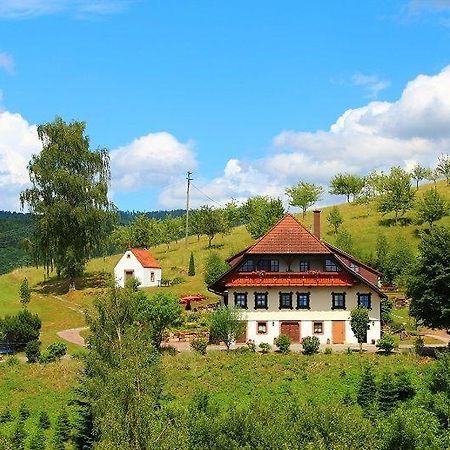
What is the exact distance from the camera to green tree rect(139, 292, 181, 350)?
43438 mm

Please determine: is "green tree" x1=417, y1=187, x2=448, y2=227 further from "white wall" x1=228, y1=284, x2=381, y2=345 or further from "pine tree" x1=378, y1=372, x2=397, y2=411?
"pine tree" x1=378, y1=372, x2=397, y2=411

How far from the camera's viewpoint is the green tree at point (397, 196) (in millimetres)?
85875

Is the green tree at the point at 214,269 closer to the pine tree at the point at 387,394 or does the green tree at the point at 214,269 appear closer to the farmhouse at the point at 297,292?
the farmhouse at the point at 297,292

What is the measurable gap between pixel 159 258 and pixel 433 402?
59.5 metres

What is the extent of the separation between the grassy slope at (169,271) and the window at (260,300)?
12351mm

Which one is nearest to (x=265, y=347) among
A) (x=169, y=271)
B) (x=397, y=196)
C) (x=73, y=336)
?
(x=73, y=336)

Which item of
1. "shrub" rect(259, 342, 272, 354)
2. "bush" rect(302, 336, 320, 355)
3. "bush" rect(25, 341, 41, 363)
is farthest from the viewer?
"shrub" rect(259, 342, 272, 354)

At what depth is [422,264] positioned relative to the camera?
1702 inches

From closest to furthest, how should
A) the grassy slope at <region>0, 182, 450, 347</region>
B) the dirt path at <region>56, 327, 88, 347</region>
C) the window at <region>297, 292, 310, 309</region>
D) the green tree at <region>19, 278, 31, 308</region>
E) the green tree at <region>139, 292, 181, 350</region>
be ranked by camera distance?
1. the green tree at <region>139, 292, 181, 350</region>
2. the window at <region>297, 292, 310, 309</region>
3. the dirt path at <region>56, 327, 88, 347</region>
4. the grassy slope at <region>0, 182, 450, 347</region>
5. the green tree at <region>19, 278, 31, 308</region>

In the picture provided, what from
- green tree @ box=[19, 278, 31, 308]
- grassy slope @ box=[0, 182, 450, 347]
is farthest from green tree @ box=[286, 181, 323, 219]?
green tree @ box=[19, 278, 31, 308]

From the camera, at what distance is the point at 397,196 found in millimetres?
86000

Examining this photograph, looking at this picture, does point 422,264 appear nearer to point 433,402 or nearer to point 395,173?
point 433,402

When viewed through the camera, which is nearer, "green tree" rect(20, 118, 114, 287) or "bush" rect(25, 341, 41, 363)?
"bush" rect(25, 341, 41, 363)

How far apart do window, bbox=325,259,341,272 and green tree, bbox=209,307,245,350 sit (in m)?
8.10
